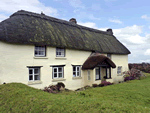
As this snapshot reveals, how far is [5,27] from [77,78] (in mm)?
8901

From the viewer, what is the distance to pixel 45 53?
12.7 m

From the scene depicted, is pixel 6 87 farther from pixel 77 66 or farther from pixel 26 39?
pixel 77 66

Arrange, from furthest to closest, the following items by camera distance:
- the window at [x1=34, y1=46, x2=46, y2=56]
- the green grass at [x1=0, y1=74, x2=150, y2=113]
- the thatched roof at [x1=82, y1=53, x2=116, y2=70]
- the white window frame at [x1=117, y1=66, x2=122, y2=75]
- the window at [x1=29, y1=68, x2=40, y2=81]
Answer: the white window frame at [x1=117, y1=66, x2=122, y2=75] → the thatched roof at [x1=82, y1=53, x2=116, y2=70] → the window at [x1=34, y1=46, x2=46, y2=56] → the window at [x1=29, y1=68, x2=40, y2=81] → the green grass at [x1=0, y1=74, x2=150, y2=113]

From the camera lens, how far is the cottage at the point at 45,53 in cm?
1072

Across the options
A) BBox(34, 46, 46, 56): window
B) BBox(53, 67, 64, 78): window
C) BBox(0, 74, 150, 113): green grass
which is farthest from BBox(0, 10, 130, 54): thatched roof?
BBox(0, 74, 150, 113): green grass

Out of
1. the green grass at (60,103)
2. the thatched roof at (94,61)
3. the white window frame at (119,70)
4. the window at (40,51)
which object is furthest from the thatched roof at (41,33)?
the white window frame at (119,70)

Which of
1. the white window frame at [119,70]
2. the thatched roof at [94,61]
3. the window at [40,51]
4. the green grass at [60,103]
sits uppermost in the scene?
the window at [40,51]

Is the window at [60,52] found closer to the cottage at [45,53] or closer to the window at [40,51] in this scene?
the cottage at [45,53]

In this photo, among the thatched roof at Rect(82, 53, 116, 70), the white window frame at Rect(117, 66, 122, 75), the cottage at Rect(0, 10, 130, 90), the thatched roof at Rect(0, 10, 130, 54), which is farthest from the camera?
the white window frame at Rect(117, 66, 122, 75)

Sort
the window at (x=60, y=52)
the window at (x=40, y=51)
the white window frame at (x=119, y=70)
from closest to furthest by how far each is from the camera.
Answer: the window at (x=40, y=51) → the window at (x=60, y=52) → the white window frame at (x=119, y=70)

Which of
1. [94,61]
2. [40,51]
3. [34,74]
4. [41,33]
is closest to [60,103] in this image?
[34,74]

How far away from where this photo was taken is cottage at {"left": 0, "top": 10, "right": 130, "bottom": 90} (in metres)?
10.7

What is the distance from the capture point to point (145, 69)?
30.0m

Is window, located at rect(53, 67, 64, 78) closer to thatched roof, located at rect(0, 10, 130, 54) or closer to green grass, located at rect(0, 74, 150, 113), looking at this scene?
thatched roof, located at rect(0, 10, 130, 54)
